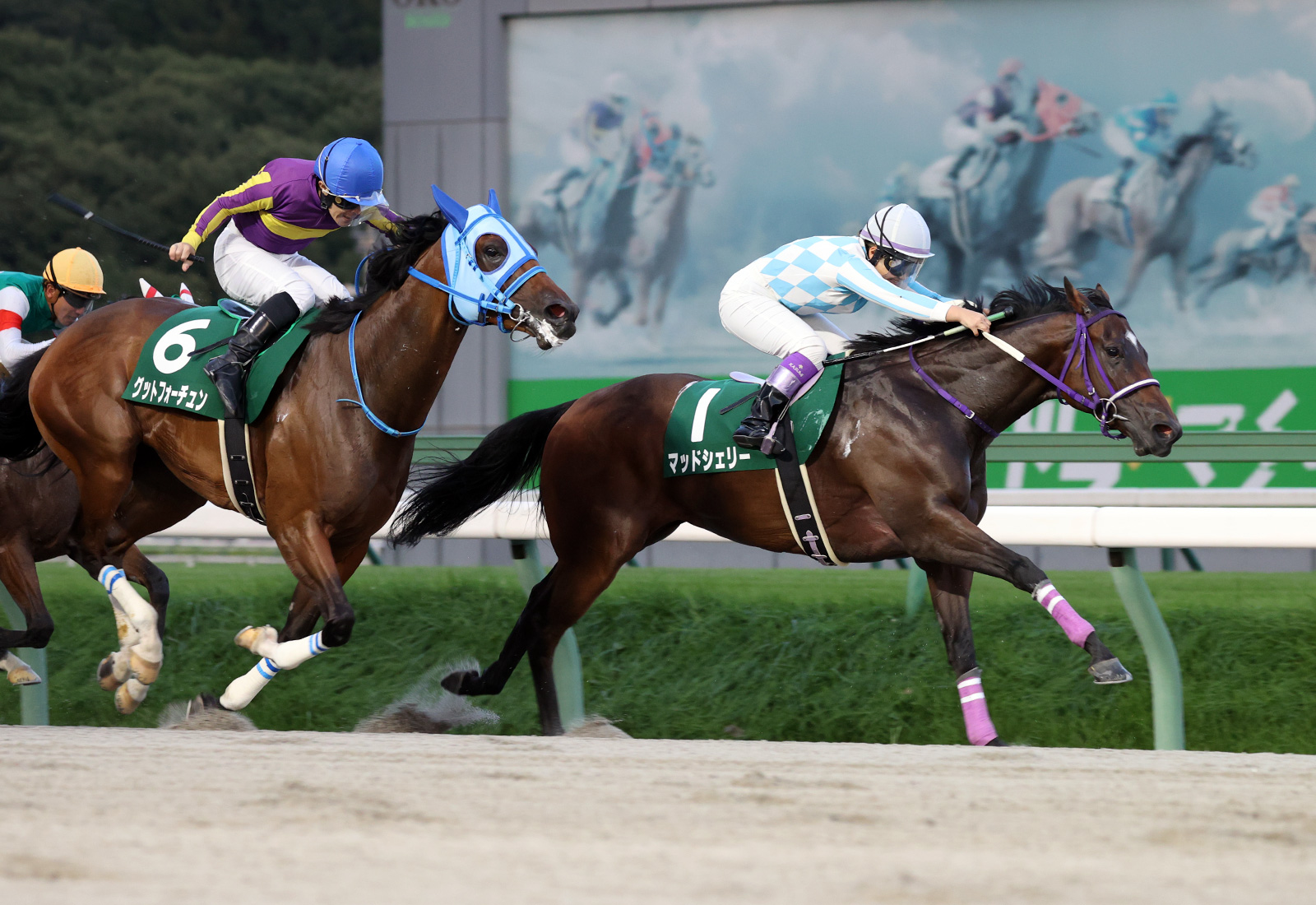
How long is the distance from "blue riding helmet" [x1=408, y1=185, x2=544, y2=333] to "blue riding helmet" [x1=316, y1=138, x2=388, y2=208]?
0.33 meters

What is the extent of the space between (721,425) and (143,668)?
1967 mm

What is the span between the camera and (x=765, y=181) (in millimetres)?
10625

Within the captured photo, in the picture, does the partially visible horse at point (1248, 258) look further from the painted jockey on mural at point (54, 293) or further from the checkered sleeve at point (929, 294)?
the painted jockey on mural at point (54, 293)

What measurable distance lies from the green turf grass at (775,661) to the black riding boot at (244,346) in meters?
1.50

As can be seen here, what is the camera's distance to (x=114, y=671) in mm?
4902

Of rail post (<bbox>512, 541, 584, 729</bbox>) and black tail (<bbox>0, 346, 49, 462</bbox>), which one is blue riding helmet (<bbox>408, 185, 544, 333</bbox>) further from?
black tail (<bbox>0, 346, 49, 462</bbox>)

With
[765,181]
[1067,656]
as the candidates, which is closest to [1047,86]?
[765,181]

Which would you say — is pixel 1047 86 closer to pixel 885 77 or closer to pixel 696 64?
pixel 885 77

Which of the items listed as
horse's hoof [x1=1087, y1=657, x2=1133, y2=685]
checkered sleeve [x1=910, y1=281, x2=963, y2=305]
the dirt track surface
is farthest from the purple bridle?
the dirt track surface

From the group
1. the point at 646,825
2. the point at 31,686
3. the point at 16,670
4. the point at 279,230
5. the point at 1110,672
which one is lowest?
the point at 31,686

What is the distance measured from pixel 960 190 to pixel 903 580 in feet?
13.1

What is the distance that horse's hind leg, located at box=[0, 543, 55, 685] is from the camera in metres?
5.30

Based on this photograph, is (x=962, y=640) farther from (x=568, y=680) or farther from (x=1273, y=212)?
(x=1273, y=212)

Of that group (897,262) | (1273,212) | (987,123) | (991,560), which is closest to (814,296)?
(897,262)
